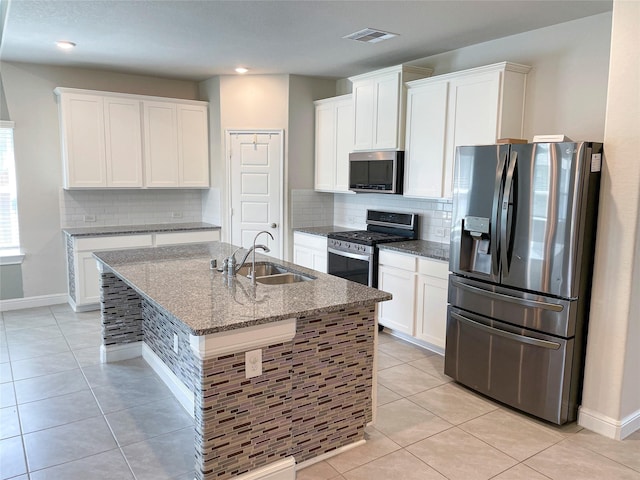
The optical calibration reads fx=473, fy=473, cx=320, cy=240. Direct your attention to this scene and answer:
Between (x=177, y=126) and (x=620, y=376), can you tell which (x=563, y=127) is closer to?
(x=620, y=376)

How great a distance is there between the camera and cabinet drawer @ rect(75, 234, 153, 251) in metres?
5.20

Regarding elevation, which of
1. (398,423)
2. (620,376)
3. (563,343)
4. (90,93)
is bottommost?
(398,423)

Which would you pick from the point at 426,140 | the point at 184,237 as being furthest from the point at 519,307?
the point at 184,237

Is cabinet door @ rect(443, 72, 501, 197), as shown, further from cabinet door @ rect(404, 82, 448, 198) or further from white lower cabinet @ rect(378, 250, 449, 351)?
white lower cabinet @ rect(378, 250, 449, 351)

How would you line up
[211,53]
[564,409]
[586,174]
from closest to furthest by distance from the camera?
1. [586,174]
2. [564,409]
3. [211,53]

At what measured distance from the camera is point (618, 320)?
2826 mm

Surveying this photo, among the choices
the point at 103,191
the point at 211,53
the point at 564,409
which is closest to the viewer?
the point at 564,409

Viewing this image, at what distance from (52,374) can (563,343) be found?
3704mm

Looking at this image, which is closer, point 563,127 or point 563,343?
point 563,343

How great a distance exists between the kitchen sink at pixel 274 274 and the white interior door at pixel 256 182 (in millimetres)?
2254

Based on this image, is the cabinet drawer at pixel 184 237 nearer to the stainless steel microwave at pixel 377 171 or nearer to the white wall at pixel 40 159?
the white wall at pixel 40 159

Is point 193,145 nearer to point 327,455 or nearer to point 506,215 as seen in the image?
point 506,215

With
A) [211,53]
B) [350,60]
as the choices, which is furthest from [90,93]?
[350,60]

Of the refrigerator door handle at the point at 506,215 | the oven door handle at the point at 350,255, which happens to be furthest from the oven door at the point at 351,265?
the refrigerator door handle at the point at 506,215
